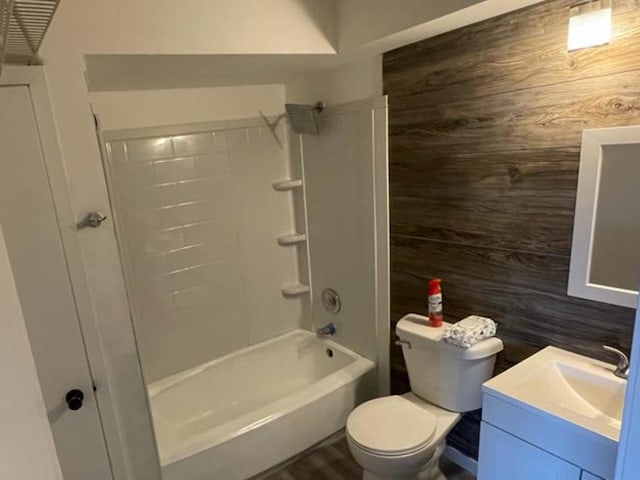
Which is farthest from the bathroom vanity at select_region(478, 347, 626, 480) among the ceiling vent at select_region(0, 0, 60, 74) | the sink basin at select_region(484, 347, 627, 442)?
the ceiling vent at select_region(0, 0, 60, 74)

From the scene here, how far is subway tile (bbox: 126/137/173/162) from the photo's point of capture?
2422 millimetres

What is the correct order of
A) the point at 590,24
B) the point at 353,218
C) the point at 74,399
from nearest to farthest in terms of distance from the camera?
the point at 590,24, the point at 74,399, the point at 353,218

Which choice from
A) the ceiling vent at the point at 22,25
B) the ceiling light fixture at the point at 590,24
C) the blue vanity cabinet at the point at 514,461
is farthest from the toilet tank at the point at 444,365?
the ceiling vent at the point at 22,25

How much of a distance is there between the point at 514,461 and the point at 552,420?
253 millimetres

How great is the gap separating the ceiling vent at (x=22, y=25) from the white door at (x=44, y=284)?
12 cm

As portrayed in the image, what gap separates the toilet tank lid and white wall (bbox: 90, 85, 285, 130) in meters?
1.62

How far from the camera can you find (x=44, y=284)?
1544 mm

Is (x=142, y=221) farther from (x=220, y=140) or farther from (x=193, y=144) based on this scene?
(x=220, y=140)

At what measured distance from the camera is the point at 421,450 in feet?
5.90

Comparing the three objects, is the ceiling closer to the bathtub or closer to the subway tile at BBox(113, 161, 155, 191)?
the subway tile at BBox(113, 161, 155, 191)

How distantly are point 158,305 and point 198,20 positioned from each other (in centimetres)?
162

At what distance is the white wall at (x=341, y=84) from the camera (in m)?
2.27

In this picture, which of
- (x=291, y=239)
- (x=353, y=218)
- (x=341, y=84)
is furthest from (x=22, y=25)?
(x=291, y=239)

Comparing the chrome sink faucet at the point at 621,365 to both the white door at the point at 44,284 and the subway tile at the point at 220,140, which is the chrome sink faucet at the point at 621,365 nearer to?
the white door at the point at 44,284
